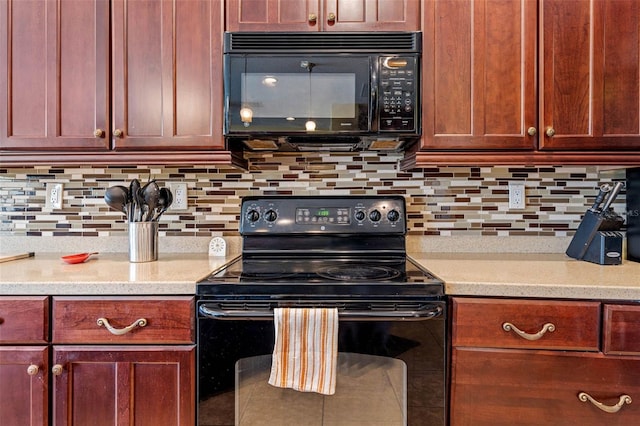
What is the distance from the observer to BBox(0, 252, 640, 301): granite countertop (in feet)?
3.52

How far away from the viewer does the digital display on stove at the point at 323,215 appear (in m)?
1.57

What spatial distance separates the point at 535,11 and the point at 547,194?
770 millimetres

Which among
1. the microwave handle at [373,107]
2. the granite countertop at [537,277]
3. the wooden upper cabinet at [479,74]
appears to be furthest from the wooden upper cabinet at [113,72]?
the granite countertop at [537,277]

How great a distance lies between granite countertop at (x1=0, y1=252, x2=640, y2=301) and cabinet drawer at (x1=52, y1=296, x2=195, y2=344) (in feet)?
0.11

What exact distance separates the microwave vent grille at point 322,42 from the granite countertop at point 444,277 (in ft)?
2.68

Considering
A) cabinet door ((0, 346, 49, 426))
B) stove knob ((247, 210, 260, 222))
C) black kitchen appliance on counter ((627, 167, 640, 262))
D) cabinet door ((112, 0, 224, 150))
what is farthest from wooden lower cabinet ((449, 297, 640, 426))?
cabinet door ((0, 346, 49, 426))

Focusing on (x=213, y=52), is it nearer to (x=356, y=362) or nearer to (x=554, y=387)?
(x=356, y=362)

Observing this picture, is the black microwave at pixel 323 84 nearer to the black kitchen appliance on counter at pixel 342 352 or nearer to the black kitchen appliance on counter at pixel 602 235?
the black kitchen appliance on counter at pixel 342 352

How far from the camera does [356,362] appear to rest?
3.54 feet

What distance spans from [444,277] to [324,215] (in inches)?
23.5

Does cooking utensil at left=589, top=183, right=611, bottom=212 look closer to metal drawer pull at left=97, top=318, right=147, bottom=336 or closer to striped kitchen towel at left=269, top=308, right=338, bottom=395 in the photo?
striped kitchen towel at left=269, top=308, right=338, bottom=395

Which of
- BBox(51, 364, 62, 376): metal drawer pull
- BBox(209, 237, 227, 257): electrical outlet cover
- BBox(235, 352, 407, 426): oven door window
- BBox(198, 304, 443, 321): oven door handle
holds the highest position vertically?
BBox(209, 237, 227, 257): electrical outlet cover

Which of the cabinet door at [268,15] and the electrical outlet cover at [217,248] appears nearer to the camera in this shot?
the cabinet door at [268,15]

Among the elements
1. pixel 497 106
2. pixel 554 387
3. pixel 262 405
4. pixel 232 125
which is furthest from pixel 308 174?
pixel 554 387
